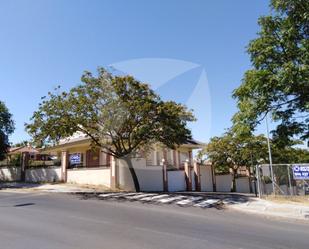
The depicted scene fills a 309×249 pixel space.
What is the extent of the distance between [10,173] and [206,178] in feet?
61.9

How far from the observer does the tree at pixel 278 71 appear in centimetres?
1361

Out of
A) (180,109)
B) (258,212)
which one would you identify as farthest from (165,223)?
(180,109)

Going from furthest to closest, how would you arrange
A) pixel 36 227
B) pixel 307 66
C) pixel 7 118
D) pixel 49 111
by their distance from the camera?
pixel 7 118 < pixel 49 111 < pixel 307 66 < pixel 36 227

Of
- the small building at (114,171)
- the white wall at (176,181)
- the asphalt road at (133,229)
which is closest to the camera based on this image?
the asphalt road at (133,229)

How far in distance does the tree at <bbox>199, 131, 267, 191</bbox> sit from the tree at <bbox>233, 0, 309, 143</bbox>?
39.6ft

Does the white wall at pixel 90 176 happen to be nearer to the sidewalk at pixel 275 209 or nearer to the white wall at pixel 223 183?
the sidewalk at pixel 275 209

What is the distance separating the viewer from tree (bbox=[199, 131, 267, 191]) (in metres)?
27.7

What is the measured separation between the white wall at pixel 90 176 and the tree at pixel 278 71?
34.7 ft

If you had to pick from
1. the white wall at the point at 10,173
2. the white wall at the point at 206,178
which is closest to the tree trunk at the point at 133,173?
the white wall at the point at 206,178

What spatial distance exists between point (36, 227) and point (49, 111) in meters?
10.9

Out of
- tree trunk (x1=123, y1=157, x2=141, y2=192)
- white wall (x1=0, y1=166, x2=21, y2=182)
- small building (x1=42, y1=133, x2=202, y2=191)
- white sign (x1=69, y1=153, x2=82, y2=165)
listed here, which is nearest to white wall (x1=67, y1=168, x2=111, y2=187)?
small building (x1=42, y1=133, x2=202, y2=191)

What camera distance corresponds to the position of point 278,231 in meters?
9.15

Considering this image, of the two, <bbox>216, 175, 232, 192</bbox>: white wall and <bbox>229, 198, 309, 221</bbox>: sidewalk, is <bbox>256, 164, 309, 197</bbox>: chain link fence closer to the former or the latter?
<bbox>229, 198, 309, 221</bbox>: sidewalk

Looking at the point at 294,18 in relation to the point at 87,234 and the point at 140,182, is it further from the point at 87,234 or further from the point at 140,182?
the point at 140,182
